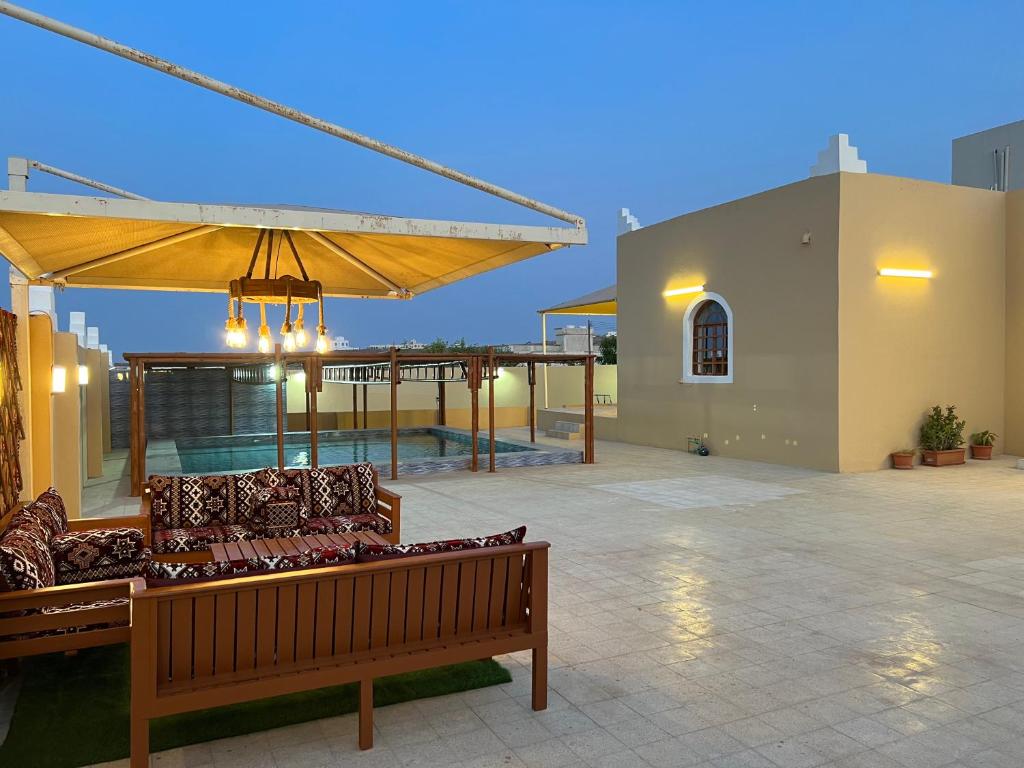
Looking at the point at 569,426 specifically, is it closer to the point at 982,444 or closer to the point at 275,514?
the point at 982,444

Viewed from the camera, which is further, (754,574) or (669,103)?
(669,103)

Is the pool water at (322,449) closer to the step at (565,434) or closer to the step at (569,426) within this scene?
the step at (565,434)

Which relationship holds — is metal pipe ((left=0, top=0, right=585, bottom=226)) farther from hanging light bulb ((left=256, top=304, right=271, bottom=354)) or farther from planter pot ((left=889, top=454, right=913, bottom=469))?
planter pot ((left=889, top=454, right=913, bottom=469))

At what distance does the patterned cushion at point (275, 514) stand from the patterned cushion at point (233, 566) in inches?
108

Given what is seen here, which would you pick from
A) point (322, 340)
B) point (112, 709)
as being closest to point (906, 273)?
point (322, 340)

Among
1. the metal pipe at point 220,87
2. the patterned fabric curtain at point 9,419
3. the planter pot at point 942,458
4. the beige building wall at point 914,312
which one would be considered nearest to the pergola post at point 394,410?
the patterned fabric curtain at point 9,419

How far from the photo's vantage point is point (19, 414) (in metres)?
5.96

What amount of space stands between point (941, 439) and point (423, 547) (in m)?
11.5

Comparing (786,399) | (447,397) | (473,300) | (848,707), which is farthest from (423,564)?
(473,300)

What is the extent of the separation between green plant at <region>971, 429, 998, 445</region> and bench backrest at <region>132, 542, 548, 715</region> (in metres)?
12.2

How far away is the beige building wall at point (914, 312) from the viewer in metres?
12.0

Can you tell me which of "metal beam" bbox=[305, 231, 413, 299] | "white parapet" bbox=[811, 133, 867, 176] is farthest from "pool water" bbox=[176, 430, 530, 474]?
"white parapet" bbox=[811, 133, 867, 176]

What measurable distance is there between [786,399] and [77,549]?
36.1 feet

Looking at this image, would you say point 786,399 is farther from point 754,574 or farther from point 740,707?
point 740,707
